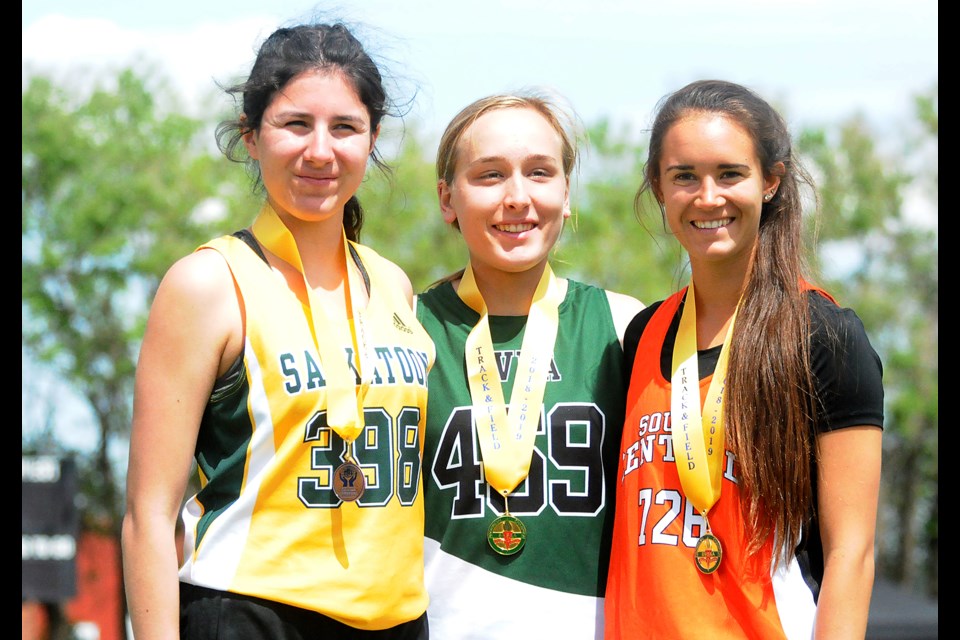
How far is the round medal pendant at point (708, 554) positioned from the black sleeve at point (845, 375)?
0.41 metres

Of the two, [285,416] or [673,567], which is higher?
[285,416]

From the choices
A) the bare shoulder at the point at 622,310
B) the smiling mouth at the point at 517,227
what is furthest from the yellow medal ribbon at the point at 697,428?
the smiling mouth at the point at 517,227

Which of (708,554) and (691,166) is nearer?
(708,554)

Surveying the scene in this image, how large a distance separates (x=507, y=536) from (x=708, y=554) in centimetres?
63

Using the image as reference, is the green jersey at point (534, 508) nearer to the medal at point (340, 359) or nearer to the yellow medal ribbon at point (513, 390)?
the yellow medal ribbon at point (513, 390)

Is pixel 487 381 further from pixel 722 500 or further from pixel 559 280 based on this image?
pixel 722 500

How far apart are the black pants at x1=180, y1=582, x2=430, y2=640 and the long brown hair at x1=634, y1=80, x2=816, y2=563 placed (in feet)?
3.80

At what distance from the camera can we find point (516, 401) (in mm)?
3299

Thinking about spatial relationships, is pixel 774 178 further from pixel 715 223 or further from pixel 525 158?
pixel 525 158

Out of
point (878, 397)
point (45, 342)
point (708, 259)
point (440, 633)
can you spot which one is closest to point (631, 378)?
point (708, 259)

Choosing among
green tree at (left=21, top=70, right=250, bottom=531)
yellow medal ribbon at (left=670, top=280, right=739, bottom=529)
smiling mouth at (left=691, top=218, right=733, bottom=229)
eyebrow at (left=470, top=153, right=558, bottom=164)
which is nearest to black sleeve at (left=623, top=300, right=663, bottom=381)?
yellow medal ribbon at (left=670, top=280, right=739, bottom=529)

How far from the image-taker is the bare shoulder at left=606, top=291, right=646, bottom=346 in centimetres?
352

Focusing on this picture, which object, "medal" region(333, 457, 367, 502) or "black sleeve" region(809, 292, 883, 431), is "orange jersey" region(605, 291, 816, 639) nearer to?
"black sleeve" region(809, 292, 883, 431)

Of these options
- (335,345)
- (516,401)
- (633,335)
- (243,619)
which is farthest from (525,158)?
(243,619)
